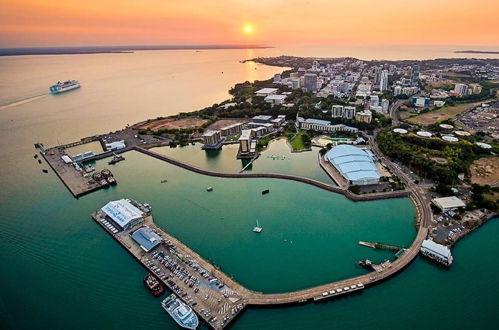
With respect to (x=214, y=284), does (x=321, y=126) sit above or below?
above

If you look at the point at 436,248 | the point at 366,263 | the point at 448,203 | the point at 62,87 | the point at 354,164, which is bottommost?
the point at 366,263

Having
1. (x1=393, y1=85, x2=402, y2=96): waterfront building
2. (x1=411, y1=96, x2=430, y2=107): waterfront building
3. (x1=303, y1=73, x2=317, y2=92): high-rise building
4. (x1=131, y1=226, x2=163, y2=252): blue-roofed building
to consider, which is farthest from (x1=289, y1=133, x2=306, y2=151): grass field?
(x1=393, y1=85, x2=402, y2=96): waterfront building

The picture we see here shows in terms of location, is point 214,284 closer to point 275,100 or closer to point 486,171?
point 486,171

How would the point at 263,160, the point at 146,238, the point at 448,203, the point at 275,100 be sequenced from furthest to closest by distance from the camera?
the point at 275,100 → the point at 263,160 → the point at 448,203 → the point at 146,238

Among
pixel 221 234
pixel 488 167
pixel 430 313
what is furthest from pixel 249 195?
pixel 488 167

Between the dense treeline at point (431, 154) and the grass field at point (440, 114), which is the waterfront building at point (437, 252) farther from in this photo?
the grass field at point (440, 114)

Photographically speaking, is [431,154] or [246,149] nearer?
[431,154]

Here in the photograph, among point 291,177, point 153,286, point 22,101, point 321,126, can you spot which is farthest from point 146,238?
point 22,101

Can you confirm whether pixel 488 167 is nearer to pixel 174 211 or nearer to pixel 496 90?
pixel 174 211
